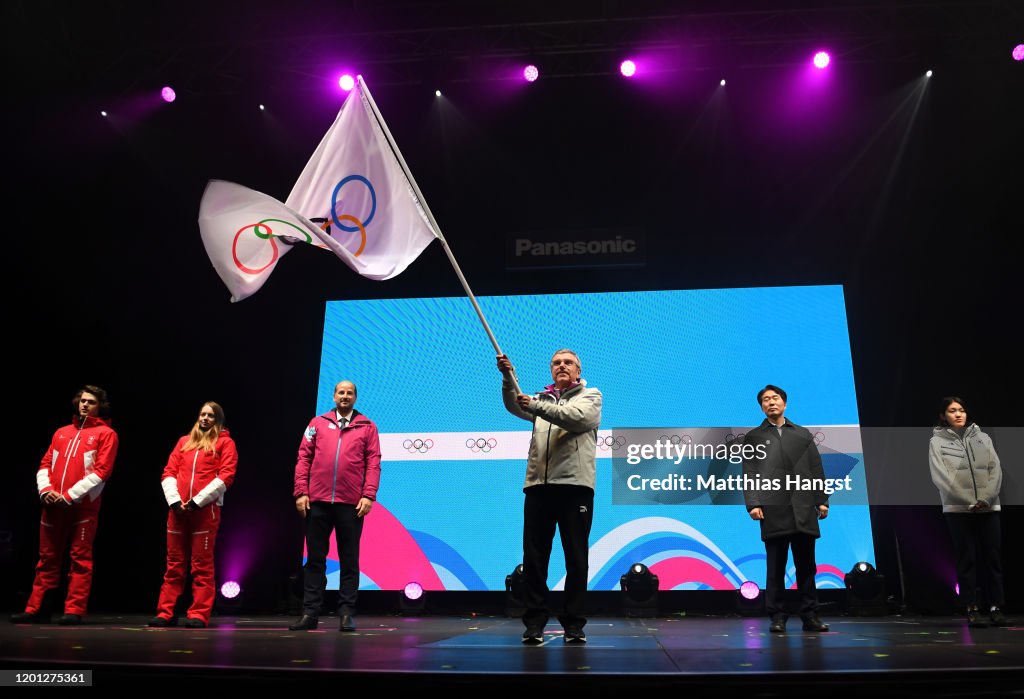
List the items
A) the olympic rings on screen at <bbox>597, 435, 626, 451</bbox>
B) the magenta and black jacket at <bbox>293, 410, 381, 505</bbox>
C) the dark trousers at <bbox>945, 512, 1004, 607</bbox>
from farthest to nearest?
the olympic rings on screen at <bbox>597, 435, 626, 451</bbox>, the dark trousers at <bbox>945, 512, 1004, 607</bbox>, the magenta and black jacket at <bbox>293, 410, 381, 505</bbox>

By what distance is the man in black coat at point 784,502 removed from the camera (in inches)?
195

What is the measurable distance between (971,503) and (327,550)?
13.8ft

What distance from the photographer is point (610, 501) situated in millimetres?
7039

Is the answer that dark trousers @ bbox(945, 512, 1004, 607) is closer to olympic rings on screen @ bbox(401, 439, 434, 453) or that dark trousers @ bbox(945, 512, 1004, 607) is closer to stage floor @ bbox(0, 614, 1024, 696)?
stage floor @ bbox(0, 614, 1024, 696)

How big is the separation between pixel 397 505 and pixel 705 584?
2.73m

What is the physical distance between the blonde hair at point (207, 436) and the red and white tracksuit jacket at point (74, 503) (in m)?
0.59

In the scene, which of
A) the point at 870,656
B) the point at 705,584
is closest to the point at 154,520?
the point at 705,584

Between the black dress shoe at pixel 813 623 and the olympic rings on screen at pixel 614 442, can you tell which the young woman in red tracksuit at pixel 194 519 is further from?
the black dress shoe at pixel 813 623

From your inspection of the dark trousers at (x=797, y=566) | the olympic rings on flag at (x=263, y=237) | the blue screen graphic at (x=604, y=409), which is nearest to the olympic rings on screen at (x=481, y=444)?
the blue screen graphic at (x=604, y=409)

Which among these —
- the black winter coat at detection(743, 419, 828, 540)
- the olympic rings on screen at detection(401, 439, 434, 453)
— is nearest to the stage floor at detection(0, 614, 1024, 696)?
the black winter coat at detection(743, 419, 828, 540)

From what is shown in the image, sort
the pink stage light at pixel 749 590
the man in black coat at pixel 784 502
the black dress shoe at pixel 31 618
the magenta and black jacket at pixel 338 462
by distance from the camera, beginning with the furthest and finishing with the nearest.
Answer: the pink stage light at pixel 749 590 < the black dress shoe at pixel 31 618 < the magenta and black jacket at pixel 338 462 < the man in black coat at pixel 784 502

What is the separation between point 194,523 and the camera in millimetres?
5492

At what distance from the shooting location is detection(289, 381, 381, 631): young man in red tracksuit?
503 cm

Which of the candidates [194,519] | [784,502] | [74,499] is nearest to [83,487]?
[74,499]
